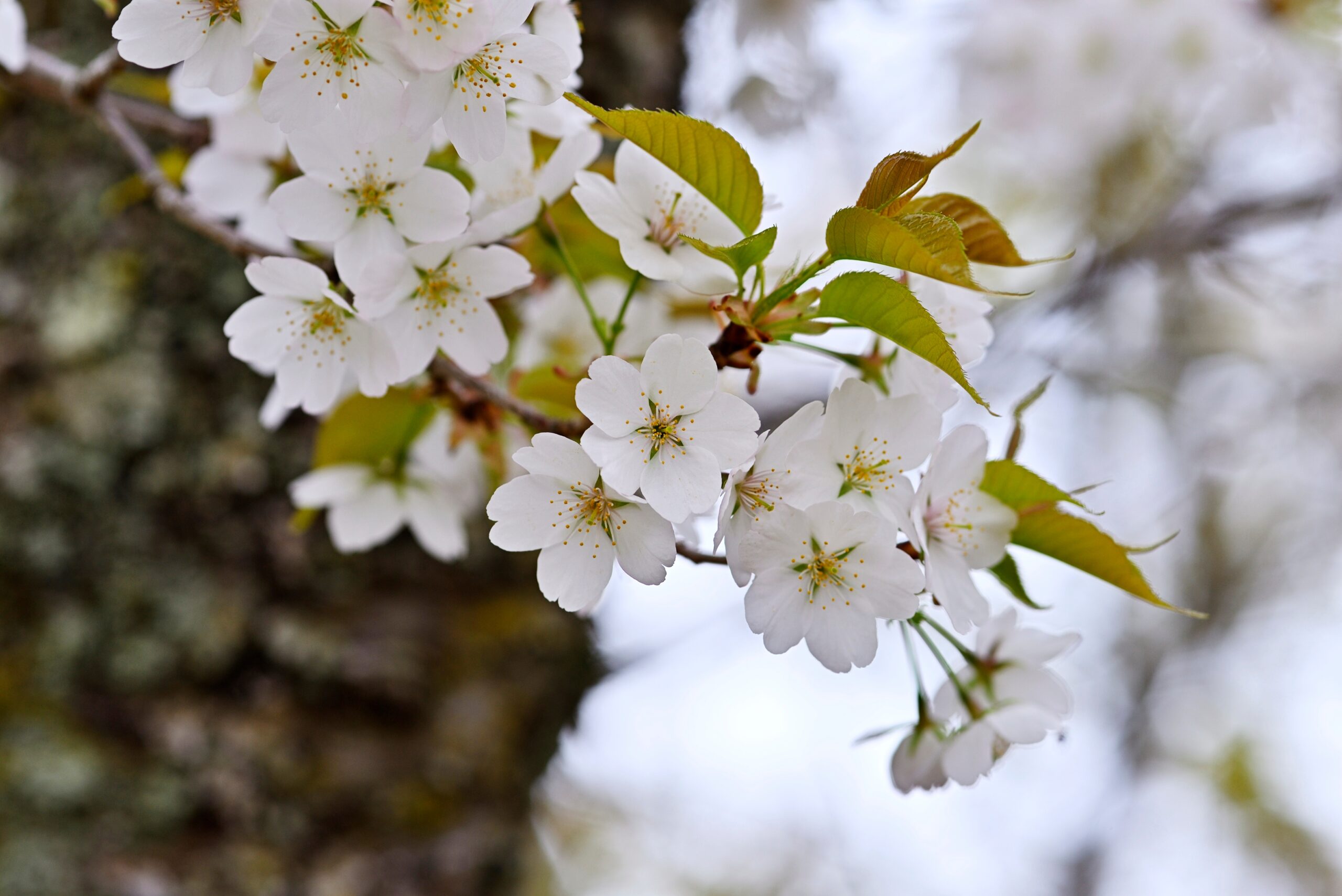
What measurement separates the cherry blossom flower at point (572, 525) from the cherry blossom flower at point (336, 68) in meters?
0.23

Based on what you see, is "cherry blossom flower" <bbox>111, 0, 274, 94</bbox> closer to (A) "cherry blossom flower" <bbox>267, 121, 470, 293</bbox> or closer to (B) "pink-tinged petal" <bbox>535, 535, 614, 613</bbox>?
(A) "cherry blossom flower" <bbox>267, 121, 470, 293</bbox>

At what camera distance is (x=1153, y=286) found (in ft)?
10.0

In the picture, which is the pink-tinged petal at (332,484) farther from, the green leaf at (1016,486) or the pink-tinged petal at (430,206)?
the green leaf at (1016,486)

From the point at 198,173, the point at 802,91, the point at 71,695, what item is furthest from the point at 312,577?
the point at 802,91

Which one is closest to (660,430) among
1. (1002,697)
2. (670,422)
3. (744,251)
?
(670,422)

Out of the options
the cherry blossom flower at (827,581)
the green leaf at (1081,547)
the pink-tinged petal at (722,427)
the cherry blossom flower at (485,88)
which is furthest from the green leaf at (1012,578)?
the cherry blossom flower at (485,88)

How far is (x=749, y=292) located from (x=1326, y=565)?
4.08 meters

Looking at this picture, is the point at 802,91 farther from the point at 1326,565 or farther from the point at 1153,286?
the point at 1326,565

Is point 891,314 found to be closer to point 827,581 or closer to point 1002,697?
point 827,581

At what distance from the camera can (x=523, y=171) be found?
70cm

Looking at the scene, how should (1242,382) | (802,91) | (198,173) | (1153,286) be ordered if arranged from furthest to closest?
(1242,382) < (1153,286) < (802,91) < (198,173)

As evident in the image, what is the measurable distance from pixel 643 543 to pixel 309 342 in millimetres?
306

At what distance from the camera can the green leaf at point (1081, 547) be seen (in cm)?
60

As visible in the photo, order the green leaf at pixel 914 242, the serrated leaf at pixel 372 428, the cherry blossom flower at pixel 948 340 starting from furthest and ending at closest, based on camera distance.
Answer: the serrated leaf at pixel 372 428, the cherry blossom flower at pixel 948 340, the green leaf at pixel 914 242
